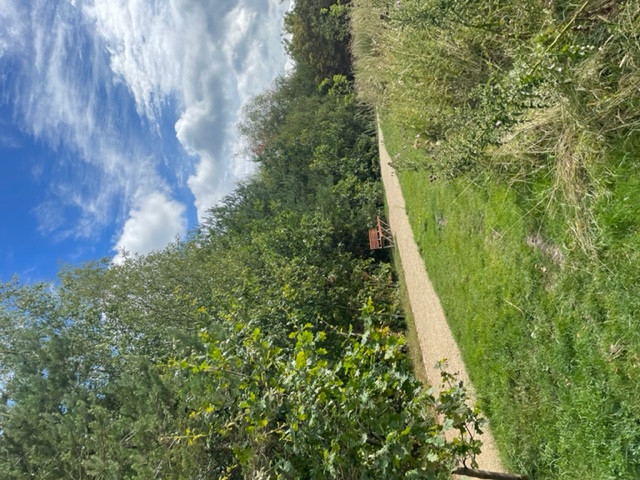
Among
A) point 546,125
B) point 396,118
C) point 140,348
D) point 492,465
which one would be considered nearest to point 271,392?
point 492,465

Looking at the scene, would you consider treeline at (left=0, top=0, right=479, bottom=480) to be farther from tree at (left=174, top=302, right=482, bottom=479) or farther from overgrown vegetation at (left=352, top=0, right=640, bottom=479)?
overgrown vegetation at (left=352, top=0, right=640, bottom=479)

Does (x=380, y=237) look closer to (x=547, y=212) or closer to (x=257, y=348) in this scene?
(x=547, y=212)

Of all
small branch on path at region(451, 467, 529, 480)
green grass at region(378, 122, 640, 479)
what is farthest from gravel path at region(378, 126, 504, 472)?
small branch on path at region(451, 467, 529, 480)

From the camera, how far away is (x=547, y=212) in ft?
12.1

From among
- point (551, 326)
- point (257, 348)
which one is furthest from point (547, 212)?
point (257, 348)

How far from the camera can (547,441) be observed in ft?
11.4

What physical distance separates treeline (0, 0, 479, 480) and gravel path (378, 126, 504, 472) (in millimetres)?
731

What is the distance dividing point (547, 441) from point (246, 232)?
39.0 feet

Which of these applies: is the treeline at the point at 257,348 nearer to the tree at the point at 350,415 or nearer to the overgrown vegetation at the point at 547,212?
the tree at the point at 350,415

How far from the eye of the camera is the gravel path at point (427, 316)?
14.7 ft

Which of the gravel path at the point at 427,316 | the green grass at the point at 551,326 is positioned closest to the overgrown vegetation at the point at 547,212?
the green grass at the point at 551,326

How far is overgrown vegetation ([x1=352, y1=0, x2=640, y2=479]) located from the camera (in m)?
2.76

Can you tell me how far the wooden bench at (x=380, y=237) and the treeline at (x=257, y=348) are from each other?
0.53 metres

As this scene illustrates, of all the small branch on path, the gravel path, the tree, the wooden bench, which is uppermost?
the wooden bench
